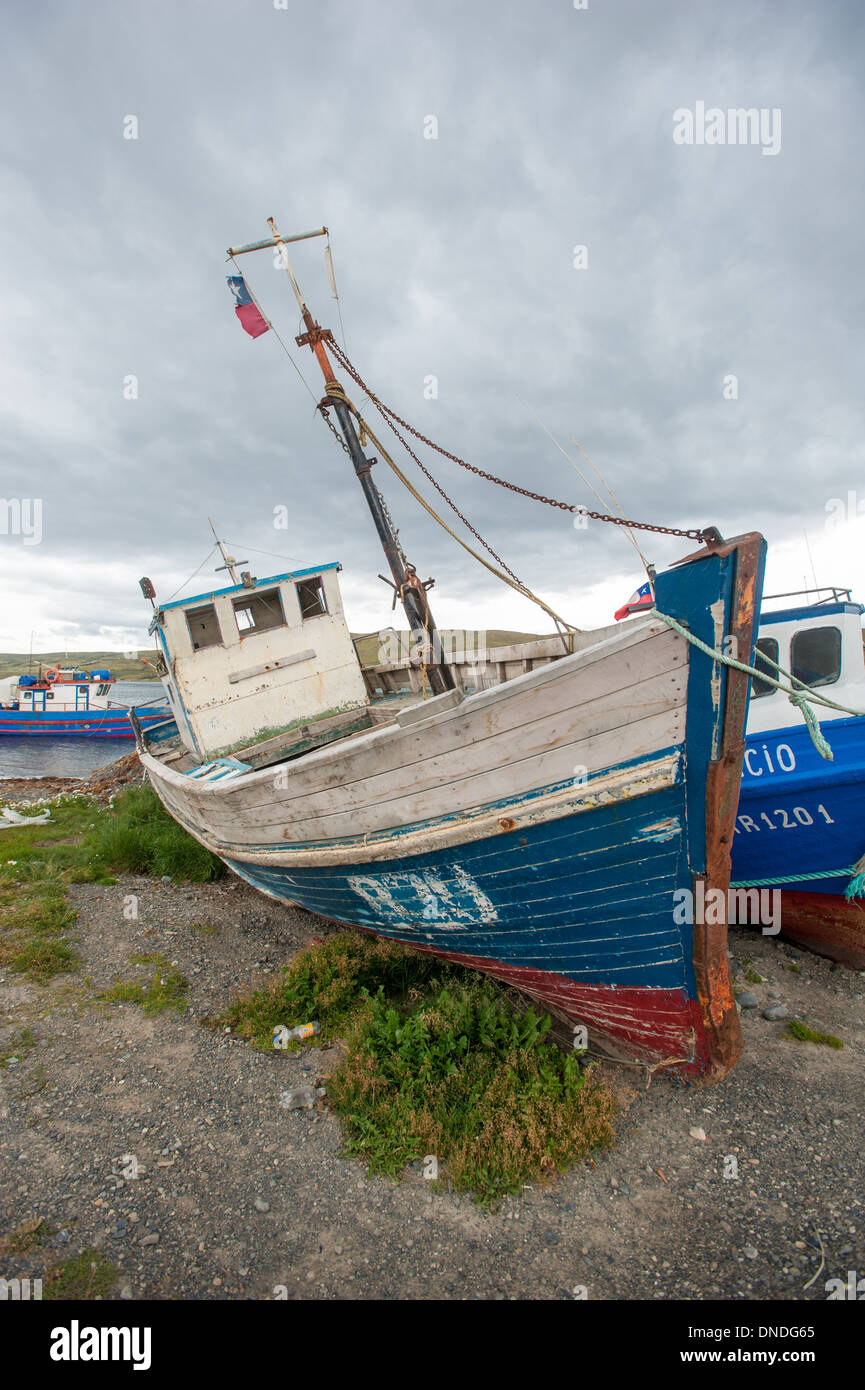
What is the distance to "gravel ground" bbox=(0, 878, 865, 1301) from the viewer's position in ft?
10.1

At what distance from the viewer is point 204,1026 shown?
211 inches

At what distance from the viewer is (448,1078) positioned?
4242mm

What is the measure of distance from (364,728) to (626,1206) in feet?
21.9

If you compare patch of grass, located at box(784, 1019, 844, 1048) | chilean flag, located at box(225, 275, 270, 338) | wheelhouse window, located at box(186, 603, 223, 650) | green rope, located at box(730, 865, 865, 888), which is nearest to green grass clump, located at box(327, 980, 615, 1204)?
patch of grass, located at box(784, 1019, 844, 1048)

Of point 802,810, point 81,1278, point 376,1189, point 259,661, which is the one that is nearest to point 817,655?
point 802,810

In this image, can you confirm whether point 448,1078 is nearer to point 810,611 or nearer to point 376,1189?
point 376,1189

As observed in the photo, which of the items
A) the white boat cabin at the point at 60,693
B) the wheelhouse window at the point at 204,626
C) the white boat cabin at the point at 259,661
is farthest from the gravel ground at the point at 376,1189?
the white boat cabin at the point at 60,693

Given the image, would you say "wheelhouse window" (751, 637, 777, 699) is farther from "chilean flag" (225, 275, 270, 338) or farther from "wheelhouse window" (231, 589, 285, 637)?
"chilean flag" (225, 275, 270, 338)

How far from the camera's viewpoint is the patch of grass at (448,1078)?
12.3ft

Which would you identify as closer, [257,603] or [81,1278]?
[81,1278]

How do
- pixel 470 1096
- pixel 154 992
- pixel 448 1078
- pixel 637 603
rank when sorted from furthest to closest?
pixel 637 603 → pixel 154 992 → pixel 448 1078 → pixel 470 1096

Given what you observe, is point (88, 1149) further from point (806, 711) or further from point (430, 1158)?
point (806, 711)

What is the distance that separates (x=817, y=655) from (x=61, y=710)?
4513cm

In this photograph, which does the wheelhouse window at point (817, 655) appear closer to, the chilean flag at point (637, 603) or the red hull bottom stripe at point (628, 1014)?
the chilean flag at point (637, 603)
